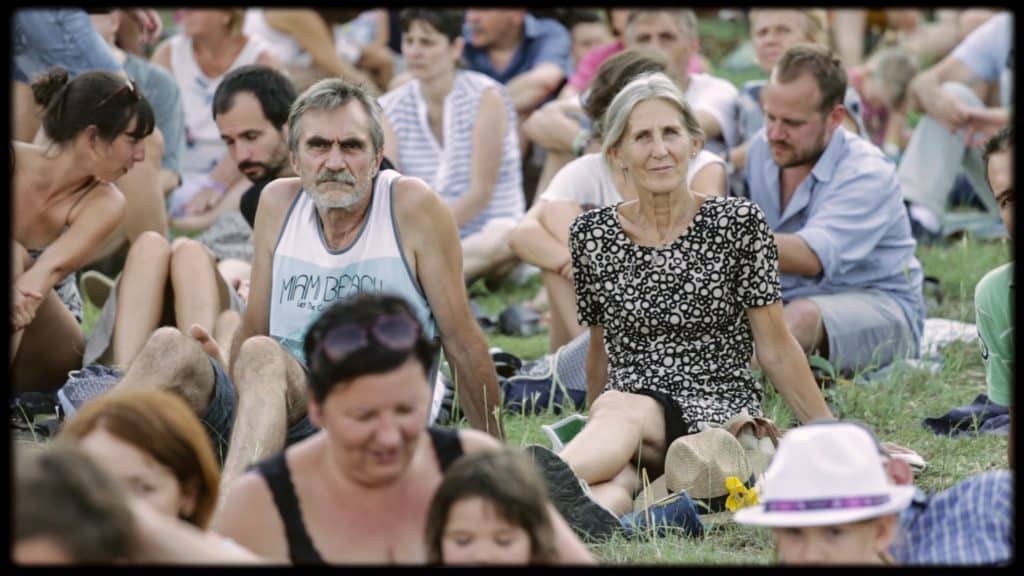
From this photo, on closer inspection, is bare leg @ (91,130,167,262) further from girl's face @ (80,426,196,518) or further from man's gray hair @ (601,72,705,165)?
girl's face @ (80,426,196,518)

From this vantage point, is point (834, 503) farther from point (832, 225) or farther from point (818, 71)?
point (818, 71)

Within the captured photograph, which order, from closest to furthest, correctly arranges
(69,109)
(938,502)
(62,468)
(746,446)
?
(62,468), (938,502), (746,446), (69,109)

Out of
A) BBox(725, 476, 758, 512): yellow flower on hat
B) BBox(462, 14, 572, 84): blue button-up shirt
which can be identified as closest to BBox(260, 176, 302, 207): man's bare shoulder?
BBox(725, 476, 758, 512): yellow flower on hat

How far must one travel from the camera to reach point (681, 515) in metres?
4.62

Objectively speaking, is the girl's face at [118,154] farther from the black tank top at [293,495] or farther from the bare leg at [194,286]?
the black tank top at [293,495]

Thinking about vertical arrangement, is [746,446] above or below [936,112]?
below

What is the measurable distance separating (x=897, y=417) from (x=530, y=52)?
4495 mm

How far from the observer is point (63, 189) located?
6117 millimetres

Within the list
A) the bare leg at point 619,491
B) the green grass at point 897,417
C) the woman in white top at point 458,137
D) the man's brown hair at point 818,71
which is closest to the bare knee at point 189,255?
the green grass at point 897,417

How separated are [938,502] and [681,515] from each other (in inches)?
42.4

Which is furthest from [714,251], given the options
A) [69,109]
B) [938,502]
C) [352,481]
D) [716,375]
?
[69,109]

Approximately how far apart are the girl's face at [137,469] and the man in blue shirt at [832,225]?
3.38 metres

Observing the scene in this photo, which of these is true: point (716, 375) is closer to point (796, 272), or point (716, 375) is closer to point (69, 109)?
point (796, 272)

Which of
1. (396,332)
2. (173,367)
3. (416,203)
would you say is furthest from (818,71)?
(396,332)
